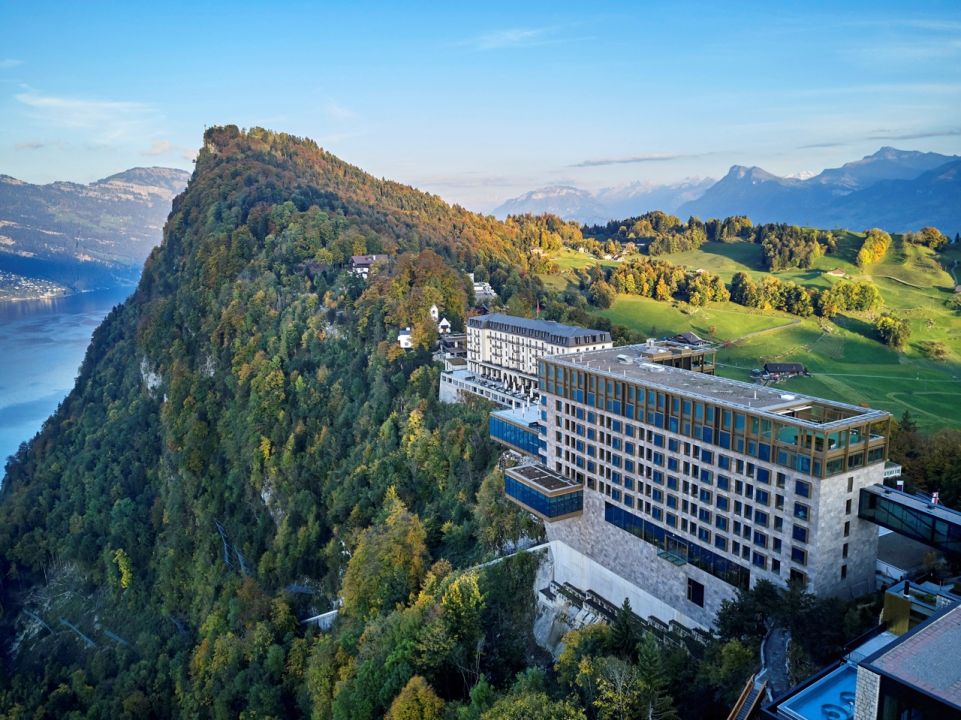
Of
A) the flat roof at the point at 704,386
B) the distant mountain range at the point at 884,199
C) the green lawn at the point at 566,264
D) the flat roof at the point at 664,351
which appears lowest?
the flat roof at the point at 704,386

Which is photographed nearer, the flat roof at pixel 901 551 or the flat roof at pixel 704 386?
the flat roof at pixel 704 386

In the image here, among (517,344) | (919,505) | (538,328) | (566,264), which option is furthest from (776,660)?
(566,264)

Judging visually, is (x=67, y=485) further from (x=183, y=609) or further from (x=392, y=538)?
(x=392, y=538)

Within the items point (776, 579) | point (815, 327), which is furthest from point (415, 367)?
point (815, 327)

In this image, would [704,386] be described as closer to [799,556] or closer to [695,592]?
[799,556]

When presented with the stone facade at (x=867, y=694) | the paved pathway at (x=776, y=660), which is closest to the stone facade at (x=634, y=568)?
the paved pathway at (x=776, y=660)

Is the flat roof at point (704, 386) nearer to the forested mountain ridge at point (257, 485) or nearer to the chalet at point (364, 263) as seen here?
the forested mountain ridge at point (257, 485)

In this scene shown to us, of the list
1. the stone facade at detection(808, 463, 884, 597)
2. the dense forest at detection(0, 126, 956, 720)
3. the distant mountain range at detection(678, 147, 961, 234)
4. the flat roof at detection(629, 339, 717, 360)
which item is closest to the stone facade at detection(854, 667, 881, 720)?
the dense forest at detection(0, 126, 956, 720)
